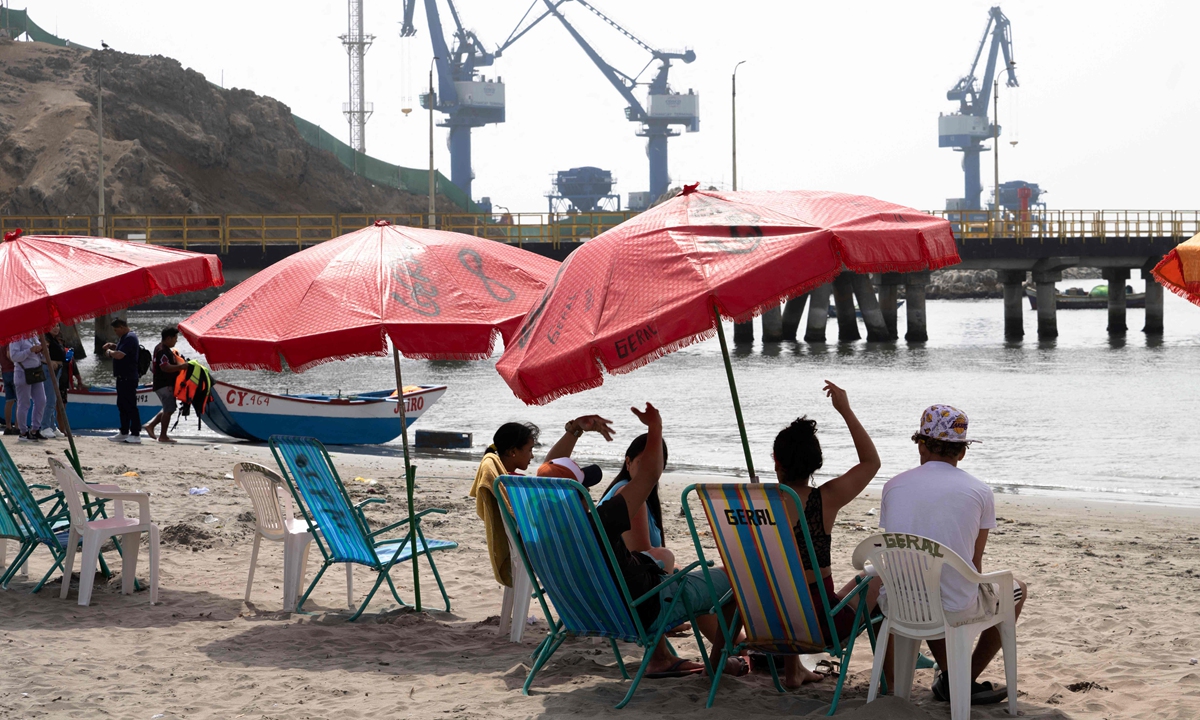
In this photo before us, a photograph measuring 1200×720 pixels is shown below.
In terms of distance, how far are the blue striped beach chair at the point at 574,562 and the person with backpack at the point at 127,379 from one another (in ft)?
35.5

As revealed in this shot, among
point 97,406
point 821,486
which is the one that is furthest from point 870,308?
point 821,486

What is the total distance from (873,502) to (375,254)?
5.99 m

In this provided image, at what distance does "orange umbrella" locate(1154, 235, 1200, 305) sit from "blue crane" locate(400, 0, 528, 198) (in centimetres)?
10337

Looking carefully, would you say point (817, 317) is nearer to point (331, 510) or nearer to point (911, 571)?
point (331, 510)

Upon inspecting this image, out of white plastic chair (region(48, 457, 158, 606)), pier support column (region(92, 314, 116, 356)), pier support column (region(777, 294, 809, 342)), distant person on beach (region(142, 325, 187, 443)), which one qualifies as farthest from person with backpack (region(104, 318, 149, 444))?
pier support column (region(777, 294, 809, 342))

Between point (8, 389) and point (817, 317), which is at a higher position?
point (817, 317)

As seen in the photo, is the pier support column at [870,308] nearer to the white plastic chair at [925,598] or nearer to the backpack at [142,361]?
the backpack at [142,361]

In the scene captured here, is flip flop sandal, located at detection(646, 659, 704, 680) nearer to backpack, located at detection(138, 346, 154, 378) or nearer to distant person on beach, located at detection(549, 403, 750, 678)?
distant person on beach, located at detection(549, 403, 750, 678)

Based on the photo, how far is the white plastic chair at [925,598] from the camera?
3.82 metres

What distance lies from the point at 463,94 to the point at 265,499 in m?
105

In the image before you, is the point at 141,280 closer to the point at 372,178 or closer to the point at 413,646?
the point at 413,646

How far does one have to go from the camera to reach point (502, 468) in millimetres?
5043

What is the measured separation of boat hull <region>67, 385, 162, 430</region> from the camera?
53.3 ft

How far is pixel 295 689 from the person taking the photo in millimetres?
4633
